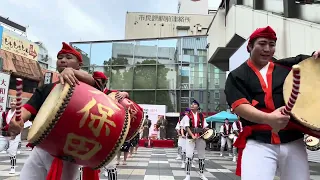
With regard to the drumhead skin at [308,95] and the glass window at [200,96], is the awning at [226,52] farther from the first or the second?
the drumhead skin at [308,95]

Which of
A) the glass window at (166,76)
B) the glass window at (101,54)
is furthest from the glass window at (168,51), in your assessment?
the glass window at (101,54)

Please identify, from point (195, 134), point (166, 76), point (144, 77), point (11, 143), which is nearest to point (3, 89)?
point (11, 143)

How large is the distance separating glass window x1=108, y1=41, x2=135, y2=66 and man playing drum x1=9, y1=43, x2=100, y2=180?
22425 millimetres

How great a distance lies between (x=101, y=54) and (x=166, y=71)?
5527 mm

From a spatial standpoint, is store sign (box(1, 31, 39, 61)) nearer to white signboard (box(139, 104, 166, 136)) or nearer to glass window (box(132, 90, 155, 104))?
glass window (box(132, 90, 155, 104))

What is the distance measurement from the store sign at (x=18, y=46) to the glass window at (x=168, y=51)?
13.1m

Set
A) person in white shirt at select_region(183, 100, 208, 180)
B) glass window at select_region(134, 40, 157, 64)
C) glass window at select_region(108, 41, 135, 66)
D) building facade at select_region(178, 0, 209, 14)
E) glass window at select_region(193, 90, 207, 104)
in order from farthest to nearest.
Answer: building facade at select_region(178, 0, 209, 14) → glass window at select_region(108, 41, 135, 66) → glass window at select_region(134, 40, 157, 64) → glass window at select_region(193, 90, 207, 104) → person in white shirt at select_region(183, 100, 208, 180)

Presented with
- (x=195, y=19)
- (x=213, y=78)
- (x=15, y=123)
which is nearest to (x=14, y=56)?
(x=213, y=78)

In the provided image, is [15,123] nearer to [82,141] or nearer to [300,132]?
[82,141]

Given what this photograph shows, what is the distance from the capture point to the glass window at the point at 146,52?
24.8 meters

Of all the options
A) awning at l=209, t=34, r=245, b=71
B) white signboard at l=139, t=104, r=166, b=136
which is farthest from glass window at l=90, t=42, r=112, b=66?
awning at l=209, t=34, r=245, b=71

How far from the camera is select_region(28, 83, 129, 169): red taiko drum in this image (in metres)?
1.87

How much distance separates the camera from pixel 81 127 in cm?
188

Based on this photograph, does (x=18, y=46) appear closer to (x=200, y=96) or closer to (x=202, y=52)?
(x=202, y=52)
